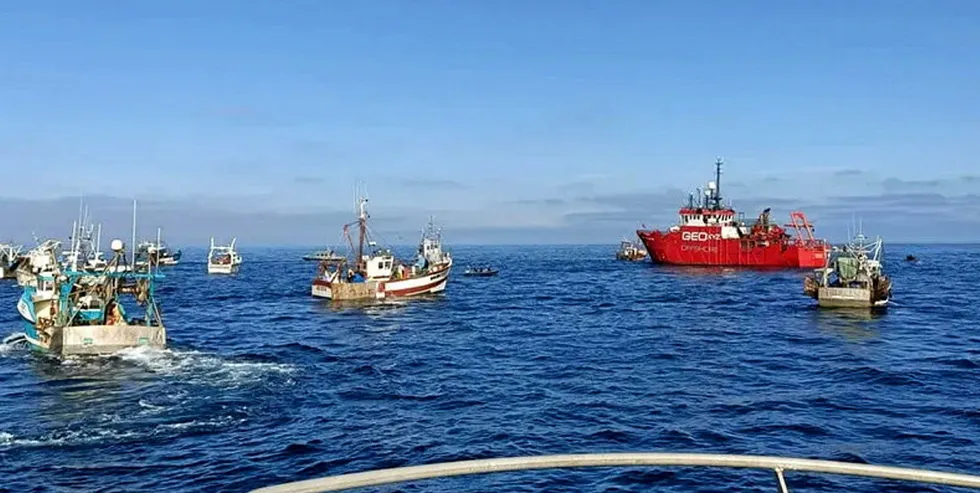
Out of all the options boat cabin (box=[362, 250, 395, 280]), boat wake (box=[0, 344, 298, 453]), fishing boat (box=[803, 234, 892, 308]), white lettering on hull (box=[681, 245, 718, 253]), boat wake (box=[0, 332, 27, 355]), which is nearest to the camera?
boat wake (box=[0, 344, 298, 453])

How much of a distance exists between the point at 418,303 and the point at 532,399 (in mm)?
39840

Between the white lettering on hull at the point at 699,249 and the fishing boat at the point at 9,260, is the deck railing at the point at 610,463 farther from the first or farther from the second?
the fishing boat at the point at 9,260

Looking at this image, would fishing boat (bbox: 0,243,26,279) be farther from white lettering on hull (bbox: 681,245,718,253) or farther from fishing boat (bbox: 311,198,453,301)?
white lettering on hull (bbox: 681,245,718,253)

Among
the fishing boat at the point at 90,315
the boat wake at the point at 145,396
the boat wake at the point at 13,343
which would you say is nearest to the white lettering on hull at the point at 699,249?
the boat wake at the point at 145,396

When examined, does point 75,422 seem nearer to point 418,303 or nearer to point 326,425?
point 326,425

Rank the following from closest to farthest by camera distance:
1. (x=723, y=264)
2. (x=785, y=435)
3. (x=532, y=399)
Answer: (x=785, y=435)
(x=532, y=399)
(x=723, y=264)

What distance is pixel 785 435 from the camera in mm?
21438

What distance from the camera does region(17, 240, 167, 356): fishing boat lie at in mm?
34312

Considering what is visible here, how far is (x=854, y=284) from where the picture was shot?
55688 mm

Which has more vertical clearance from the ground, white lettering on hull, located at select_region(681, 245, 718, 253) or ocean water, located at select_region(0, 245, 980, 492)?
white lettering on hull, located at select_region(681, 245, 718, 253)

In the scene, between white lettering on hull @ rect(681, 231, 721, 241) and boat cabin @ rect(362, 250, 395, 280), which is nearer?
boat cabin @ rect(362, 250, 395, 280)

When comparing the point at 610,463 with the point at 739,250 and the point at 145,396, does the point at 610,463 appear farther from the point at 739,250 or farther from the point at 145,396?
the point at 739,250

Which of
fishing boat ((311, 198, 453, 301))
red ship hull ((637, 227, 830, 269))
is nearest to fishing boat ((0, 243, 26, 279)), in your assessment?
fishing boat ((311, 198, 453, 301))

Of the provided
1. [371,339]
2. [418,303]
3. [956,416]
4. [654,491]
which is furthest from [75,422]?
[418,303]
